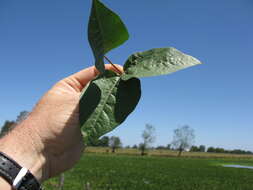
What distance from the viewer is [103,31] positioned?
0.52m

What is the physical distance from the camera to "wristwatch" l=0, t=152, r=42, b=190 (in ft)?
3.31

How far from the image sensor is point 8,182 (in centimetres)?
102

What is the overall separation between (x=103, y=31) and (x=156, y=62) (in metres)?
0.11

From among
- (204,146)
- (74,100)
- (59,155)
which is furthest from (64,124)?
(204,146)

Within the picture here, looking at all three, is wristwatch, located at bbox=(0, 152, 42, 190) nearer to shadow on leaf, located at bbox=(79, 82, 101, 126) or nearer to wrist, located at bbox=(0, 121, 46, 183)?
wrist, located at bbox=(0, 121, 46, 183)

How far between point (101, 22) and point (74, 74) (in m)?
0.78

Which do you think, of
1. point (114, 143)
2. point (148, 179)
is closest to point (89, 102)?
Answer: point (148, 179)

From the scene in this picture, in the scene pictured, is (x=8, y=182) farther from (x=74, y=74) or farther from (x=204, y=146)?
(x=204, y=146)

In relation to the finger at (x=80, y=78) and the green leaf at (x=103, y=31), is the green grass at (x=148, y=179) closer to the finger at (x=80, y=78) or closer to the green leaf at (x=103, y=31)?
the finger at (x=80, y=78)

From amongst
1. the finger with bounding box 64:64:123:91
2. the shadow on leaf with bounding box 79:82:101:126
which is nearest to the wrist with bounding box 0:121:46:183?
the finger with bounding box 64:64:123:91

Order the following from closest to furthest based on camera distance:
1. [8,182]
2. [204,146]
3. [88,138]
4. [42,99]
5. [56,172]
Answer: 1. [88,138]
2. [8,182]
3. [42,99]
4. [56,172]
5. [204,146]

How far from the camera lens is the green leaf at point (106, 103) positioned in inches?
19.5

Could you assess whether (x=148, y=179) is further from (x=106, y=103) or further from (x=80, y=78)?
(x=106, y=103)

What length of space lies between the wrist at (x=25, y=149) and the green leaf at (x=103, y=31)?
2.28 ft
